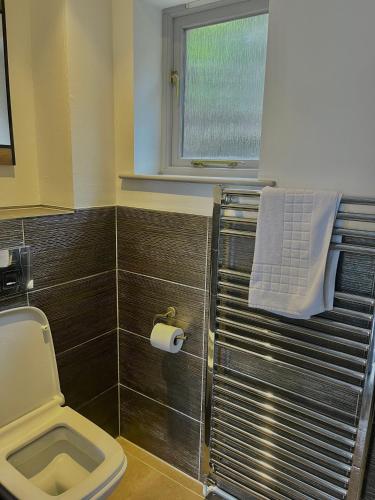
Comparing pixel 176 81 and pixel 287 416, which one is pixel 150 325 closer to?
pixel 287 416

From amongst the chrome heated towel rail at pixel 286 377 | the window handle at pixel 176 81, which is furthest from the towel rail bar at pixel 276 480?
the window handle at pixel 176 81

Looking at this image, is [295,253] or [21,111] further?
[21,111]

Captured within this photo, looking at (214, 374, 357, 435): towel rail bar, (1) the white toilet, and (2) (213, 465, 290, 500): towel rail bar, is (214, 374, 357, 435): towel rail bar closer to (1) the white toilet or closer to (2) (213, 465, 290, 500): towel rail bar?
(2) (213, 465, 290, 500): towel rail bar

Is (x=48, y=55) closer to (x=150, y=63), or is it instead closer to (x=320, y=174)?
(x=150, y=63)

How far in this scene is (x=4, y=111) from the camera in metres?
1.52

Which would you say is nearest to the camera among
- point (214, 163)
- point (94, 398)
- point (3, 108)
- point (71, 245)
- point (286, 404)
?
point (286, 404)

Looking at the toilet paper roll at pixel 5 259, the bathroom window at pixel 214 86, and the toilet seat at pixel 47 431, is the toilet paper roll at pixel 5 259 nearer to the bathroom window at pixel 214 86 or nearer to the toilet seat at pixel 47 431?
the toilet seat at pixel 47 431

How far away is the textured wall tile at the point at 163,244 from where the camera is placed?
1.55 meters

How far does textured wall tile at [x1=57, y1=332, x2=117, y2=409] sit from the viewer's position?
5.53ft

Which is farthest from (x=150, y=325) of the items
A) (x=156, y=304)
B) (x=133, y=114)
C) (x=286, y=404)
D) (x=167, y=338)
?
(x=133, y=114)

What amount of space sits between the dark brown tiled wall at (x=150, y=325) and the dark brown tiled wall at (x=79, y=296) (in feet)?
0.24

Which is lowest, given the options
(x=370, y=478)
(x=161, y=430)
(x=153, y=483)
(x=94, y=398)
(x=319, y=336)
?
(x=153, y=483)

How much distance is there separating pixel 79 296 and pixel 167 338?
456 mm

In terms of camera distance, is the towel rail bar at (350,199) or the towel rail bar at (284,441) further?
the towel rail bar at (284,441)
